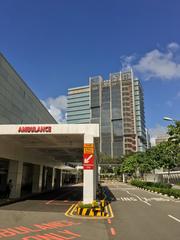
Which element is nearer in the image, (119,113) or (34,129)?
(34,129)

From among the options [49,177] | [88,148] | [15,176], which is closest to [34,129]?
[88,148]

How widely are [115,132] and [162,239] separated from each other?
483 feet

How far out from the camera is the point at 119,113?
158 m

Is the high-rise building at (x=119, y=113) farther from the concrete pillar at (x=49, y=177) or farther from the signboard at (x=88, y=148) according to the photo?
the signboard at (x=88, y=148)

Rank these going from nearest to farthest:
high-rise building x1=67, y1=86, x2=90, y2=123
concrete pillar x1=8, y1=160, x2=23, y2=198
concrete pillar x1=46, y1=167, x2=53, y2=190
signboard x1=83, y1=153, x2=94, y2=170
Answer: signboard x1=83, y1=153, x2=94, y2=170 < concrete pillar x1=8, y1=160, x2=23, y2=198 < concrete pillar x1=46, y1=167, x2=53, y2=190 < high-rise building x1=67, y1=86, x2=90, y2=123

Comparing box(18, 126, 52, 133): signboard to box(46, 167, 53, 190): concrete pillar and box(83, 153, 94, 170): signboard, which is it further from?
box(46, 167, 53, 190): concrete pillar

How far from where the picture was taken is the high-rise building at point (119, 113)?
506 feet

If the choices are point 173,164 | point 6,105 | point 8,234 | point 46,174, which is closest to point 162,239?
point 8,234

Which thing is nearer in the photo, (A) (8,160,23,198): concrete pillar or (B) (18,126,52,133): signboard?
(B) (18,126,52,133): signboard

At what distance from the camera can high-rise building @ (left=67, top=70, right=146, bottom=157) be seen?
154 metres

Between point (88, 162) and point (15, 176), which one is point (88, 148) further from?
point (15, 176)

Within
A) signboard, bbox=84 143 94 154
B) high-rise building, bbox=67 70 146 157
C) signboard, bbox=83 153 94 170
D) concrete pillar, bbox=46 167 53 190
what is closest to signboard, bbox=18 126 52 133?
signboard, bbox=84 143 94 154

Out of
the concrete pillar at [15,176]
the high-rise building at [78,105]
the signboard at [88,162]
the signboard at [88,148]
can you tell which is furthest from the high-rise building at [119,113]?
the signboard at [88,162]

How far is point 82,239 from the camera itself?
9719 millimetres
